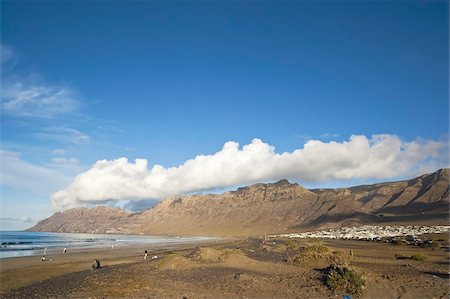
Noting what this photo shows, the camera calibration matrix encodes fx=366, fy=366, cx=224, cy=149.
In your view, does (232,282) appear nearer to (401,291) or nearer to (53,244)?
(401,291)

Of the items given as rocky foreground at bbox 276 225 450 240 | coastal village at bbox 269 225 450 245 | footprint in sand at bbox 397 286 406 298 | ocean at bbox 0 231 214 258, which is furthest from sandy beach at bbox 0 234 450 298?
rocky foreground at bbox 276 225 450 240

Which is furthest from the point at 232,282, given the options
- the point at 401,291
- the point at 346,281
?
the point at 401,291

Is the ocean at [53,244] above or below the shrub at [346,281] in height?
below

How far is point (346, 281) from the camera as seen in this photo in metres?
17.1

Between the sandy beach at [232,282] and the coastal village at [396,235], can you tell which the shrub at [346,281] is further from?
the coastal village at [396,235]

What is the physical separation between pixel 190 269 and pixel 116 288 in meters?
7.57

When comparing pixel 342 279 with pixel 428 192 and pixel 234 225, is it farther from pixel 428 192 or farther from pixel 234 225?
pixel 234 225

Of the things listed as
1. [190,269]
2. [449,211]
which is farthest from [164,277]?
[449,211]

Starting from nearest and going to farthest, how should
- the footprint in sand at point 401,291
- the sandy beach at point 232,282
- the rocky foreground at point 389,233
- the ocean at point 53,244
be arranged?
the footprint in sand at point 401,291 → the sandy beach at point 232,282 → the ocean at point 53,244 → the rocky foreground at point 389,233

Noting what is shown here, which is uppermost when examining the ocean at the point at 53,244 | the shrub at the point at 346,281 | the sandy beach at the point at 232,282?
the shrub at the point at 346,281

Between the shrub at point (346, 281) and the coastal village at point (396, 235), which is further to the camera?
the coastal village at point (396, 235)

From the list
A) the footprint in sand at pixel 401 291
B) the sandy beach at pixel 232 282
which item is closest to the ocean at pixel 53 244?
the sandy beach at pixel 232 282

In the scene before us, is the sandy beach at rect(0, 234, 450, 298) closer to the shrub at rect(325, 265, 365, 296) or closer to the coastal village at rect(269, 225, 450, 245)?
the shrub at rect(325, 265, 365, 296)

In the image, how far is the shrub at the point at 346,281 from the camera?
54.4 ft
